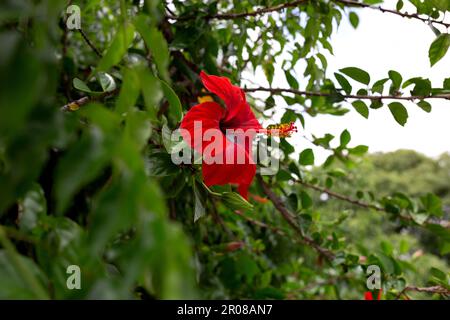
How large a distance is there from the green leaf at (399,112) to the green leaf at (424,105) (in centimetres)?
3

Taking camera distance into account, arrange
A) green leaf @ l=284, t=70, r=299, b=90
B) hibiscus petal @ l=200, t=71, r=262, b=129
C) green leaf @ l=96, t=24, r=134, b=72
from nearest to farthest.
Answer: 1. green leaf @ l=96, t=24, r=134, b=72
2. hibiscus petal @ l=200, t=71, r=262, b=129
3. green leaf @ l=284, t=70, r=299, b=90

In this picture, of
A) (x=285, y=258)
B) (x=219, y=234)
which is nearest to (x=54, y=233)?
(x=219, y=234)

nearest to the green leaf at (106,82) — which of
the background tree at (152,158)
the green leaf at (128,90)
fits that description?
the background tree at (152,158)

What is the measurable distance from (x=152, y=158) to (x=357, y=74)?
17.7 inches

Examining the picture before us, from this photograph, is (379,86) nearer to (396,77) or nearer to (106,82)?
(396,77)

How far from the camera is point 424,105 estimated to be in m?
0.81

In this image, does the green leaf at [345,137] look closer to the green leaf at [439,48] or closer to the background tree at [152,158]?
the background tree at [152,158]

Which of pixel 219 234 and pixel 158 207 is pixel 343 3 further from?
pixel 219 234

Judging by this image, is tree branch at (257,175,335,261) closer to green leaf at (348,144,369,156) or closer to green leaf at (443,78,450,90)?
green leaf at (348,144,369,156)

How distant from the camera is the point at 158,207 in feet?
0.77

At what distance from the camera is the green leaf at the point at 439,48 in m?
0.75

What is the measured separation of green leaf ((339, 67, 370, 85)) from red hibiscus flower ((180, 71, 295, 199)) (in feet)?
0.49

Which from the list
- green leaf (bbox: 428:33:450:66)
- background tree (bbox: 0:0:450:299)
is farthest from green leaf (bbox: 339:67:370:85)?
green leaf (bbox: 428:33:450:66)

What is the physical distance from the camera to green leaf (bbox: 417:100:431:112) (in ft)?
2.63
